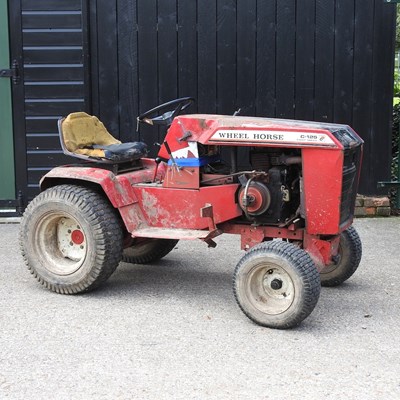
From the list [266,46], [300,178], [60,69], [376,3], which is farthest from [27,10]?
[300,178]

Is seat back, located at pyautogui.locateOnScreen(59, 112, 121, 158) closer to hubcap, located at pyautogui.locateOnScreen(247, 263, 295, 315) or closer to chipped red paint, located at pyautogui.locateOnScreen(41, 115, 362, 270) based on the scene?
chipped red paint, located at pyautogui.locateOnScreen(41, 115, 362, 270)

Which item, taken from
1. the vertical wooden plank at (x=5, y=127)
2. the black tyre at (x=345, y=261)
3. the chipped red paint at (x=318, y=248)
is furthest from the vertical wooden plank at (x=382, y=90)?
the vertical wooden plank at (x=5, y=127)

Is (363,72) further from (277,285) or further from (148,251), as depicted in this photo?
(277,285)

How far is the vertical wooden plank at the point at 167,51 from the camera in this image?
25.4 ft

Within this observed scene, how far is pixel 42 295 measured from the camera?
5.27 m

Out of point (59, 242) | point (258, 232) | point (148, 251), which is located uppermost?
point (258, 232)

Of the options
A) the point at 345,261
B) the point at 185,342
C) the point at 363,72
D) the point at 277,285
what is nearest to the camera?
the point at 185,342

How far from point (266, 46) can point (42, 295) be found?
155 inches

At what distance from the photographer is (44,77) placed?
7.78m

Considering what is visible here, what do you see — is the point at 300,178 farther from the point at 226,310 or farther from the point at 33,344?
the point at 33,344

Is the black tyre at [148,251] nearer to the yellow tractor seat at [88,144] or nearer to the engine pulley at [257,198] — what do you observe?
the yellow tractor seat at [88,144]

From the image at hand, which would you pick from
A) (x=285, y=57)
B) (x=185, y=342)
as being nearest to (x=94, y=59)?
(x=285, y=57)

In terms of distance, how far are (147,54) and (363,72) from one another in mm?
2368

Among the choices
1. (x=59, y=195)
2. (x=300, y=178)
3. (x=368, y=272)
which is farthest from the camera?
(x=368, y=272)
